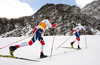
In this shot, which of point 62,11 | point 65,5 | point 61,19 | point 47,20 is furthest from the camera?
point 65,5

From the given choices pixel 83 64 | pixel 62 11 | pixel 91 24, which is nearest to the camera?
pixel 83 64

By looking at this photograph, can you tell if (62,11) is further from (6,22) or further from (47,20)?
(6,22)

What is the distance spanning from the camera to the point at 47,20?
3492 mm

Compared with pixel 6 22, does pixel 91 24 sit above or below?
Result: below

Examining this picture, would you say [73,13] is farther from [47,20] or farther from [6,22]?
[6,22]

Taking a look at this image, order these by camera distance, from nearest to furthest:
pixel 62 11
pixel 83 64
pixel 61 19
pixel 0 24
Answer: pixel 83 64 → pixel 61 19 → pixel 62 11 → pixel 0 24

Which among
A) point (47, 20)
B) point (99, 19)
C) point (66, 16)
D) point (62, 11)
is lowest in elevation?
point (47, 20)

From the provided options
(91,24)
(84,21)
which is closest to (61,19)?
(84,21)

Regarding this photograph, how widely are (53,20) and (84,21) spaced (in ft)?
74.1

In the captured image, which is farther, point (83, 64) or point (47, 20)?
point (47, 20)

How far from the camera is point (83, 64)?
95.2 inches

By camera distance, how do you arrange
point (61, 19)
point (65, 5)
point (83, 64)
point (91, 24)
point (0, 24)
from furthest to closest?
point (0, 24) → point (65, 5) → point (61, 19) → point (91, 24) → point (83, 64)

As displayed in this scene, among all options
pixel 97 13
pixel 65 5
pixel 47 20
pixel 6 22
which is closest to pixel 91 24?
pixel 97 13

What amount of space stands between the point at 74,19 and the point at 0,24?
8073 cm
